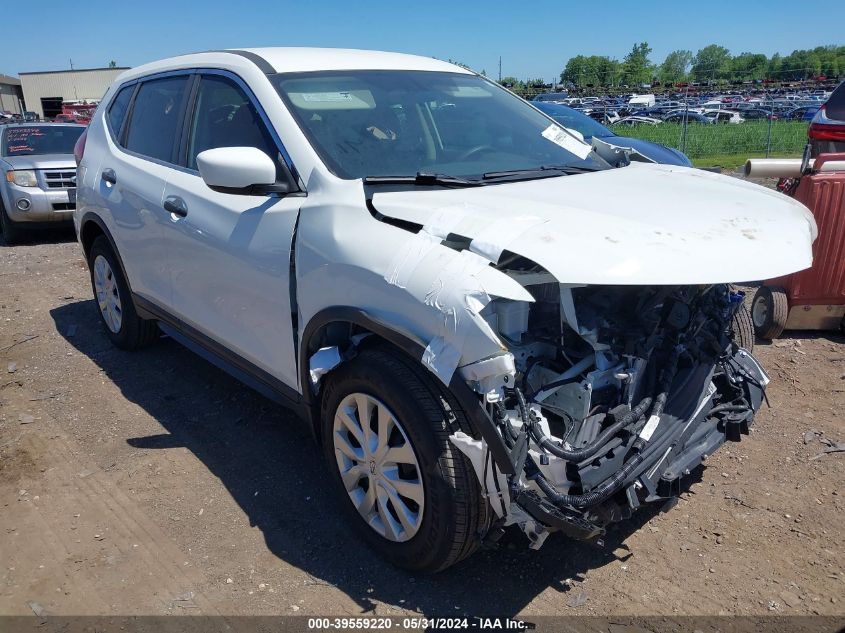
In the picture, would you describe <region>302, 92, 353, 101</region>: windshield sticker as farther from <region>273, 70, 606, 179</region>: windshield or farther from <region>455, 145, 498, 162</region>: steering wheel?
<region>455, 145, 498, 162</region>: steering wheel

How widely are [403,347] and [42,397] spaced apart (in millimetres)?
3398

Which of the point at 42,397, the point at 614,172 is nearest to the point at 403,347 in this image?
the point at 614,172

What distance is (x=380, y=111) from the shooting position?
3.47 meters

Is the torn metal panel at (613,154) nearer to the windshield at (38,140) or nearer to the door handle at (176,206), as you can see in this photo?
the door handle at (176,206)

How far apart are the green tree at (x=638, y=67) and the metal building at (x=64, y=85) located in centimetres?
5041

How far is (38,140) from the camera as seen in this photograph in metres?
11.0

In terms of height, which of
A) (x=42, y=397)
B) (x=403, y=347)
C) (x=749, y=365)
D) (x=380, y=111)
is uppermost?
(x=380, y=111)

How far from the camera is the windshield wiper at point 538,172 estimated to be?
3195mm

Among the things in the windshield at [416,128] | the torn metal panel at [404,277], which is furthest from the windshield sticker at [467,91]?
the torn metal panel at [404,277]

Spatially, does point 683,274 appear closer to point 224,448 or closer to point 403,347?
point 403,347

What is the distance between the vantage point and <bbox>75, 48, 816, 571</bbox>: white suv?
2396 millimetres

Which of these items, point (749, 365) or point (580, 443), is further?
point (749, 365)

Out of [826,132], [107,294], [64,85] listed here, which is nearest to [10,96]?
[64,85]

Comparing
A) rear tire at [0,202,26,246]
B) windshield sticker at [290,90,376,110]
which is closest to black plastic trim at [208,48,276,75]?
windshield sticker at [290,90,376,110]
